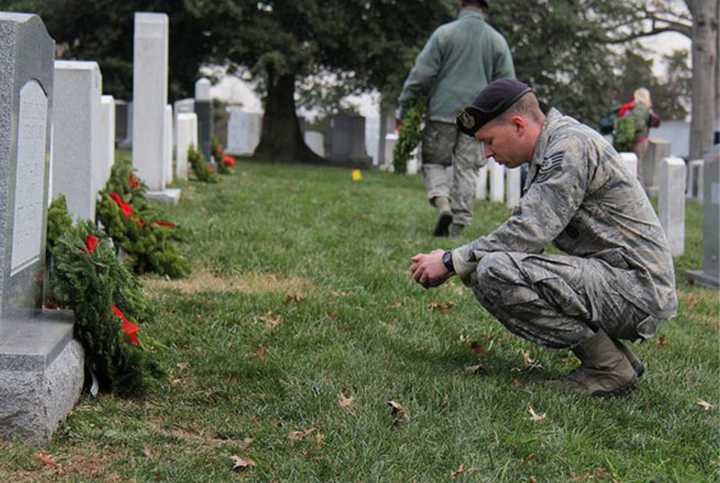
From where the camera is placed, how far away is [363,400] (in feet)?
14.2

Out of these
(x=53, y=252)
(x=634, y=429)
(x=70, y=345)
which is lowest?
(x=634, y=429)

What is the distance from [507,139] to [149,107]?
24.4ft

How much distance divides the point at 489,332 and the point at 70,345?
2415mm

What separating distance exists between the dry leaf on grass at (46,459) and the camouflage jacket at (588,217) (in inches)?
71.0

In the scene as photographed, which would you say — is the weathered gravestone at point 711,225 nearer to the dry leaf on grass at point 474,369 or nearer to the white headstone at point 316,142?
the dry leaf on grass at point 474,369

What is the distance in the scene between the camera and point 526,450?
3.89m

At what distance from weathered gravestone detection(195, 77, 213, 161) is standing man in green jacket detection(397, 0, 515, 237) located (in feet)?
31.7

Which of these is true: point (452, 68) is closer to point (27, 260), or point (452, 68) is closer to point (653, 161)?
point (27, 260)

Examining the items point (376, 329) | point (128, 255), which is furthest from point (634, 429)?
point (128, 255)

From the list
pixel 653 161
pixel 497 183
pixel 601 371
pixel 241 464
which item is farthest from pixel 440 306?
pixel 653 161

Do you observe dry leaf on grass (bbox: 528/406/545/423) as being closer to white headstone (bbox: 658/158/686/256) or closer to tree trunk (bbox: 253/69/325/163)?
white headstone (bbox: 658/158/686/256)

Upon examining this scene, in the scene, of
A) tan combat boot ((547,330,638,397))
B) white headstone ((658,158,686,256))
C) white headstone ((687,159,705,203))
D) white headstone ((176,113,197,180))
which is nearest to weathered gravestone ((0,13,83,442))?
tan combat boot ((547,330,638,397))

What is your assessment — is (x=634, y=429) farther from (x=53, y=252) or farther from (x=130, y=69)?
(x=130, y=69)

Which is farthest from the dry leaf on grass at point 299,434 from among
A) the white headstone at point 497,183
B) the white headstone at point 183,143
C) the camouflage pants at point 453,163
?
the white headstone at point 497,183
